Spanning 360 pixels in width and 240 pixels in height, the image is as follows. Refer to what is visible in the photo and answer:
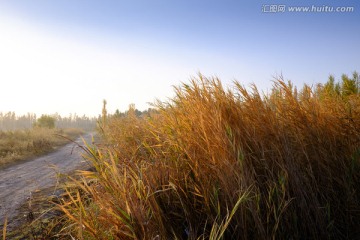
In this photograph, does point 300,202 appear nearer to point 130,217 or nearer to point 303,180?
Result: point 303,180

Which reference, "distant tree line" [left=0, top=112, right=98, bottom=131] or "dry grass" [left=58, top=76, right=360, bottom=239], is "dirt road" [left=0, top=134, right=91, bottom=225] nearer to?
"dry grass" [left=58, top=76, right=360, bottom=239]

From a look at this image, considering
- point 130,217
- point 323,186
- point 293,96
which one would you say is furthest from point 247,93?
point 130,217

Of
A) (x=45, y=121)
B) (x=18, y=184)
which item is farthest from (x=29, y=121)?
(x=18, y=184)

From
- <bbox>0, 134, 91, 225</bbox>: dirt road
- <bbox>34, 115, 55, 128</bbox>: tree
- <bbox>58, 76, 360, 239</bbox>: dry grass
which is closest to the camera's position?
<bbox>58, 76, 360, 239</bbox>: dry grass

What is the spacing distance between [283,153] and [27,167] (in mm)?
8463

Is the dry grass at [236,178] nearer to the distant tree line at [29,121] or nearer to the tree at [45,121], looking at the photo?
the tree at [45,121]

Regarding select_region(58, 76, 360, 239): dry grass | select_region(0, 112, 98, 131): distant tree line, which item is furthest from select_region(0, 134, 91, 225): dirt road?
select_region(0, 112, 98, 131): distant tree line

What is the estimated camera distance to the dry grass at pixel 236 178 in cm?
163

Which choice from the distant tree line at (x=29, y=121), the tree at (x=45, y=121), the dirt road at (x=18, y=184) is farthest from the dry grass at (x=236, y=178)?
the distant tree line at (x=29, y=121)

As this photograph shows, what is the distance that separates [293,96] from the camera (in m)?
2.66

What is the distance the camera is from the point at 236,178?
176 centimetres

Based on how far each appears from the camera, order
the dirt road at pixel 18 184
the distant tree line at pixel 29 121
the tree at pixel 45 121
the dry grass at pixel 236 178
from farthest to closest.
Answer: the distant tree line at pixel 29 121
the tree at pixel 45 121
the dirt road at pixel 18 184
the dry grass at pixel 236 178

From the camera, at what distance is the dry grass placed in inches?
64.2

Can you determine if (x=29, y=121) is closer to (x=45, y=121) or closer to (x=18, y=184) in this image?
(x=45, y=121)
